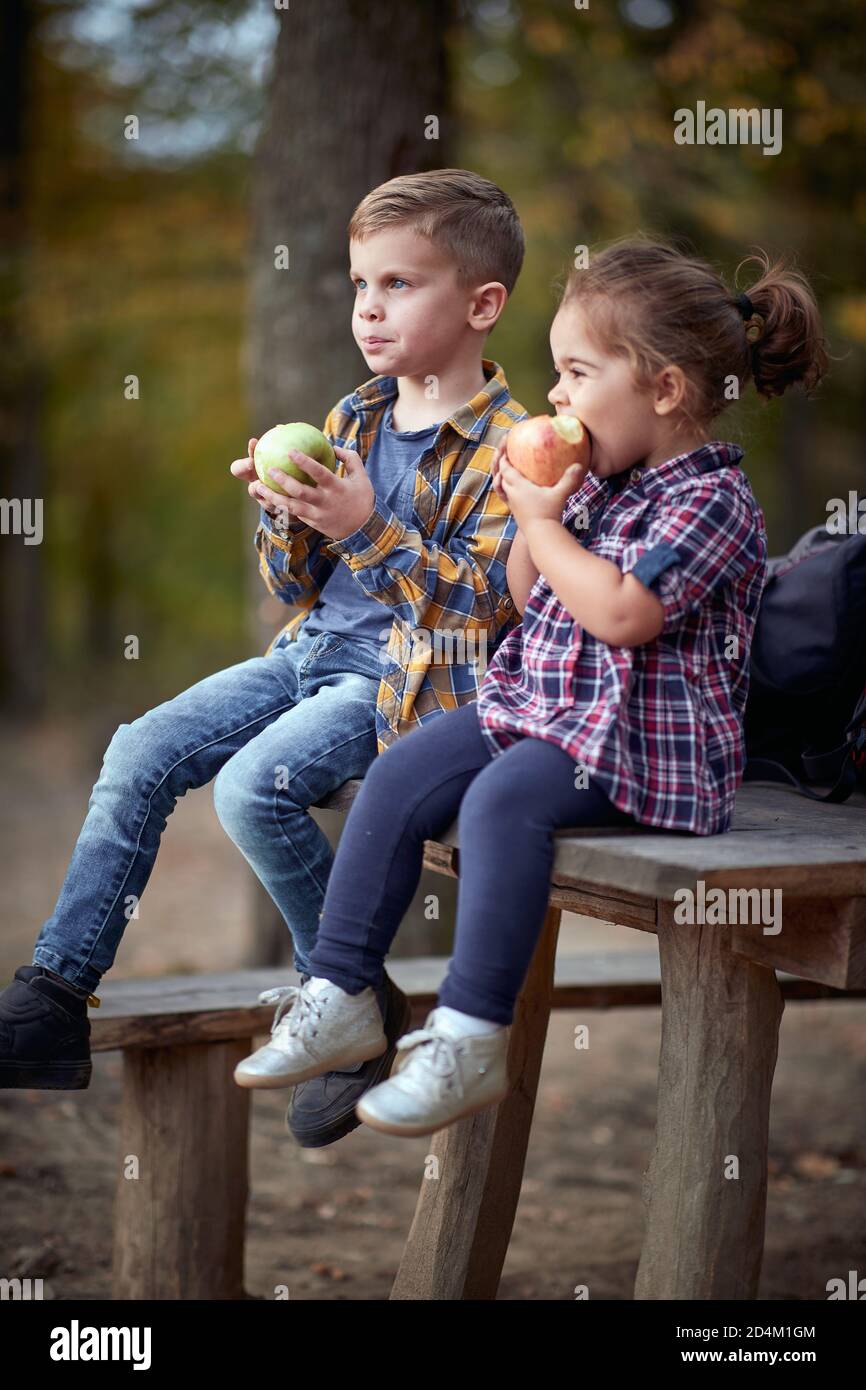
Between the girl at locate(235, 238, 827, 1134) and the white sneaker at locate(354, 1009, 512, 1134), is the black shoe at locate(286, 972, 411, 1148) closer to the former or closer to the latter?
the girl at locate(235, 238, 827, 1134)

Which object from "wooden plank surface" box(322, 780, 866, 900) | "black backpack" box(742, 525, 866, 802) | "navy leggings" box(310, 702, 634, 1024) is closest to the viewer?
"wooden plank surface" box(322, 780, 866, 900)

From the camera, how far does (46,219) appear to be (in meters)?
14.0

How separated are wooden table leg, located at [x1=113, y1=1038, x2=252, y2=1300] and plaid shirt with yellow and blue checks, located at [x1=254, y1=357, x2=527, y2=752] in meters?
1.33

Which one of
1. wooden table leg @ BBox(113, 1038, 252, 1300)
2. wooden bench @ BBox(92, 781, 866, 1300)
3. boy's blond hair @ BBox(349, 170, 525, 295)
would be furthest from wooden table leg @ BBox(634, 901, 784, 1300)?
wooden table leg @ BBox(113, 1038, 252, 1300)

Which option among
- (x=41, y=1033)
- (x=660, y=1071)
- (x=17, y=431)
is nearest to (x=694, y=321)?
(x=660, y=1071)

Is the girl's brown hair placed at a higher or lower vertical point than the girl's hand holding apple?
higher

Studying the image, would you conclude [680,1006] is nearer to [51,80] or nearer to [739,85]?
[739,85]

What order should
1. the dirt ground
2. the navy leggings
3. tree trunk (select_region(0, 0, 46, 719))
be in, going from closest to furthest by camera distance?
the navy leggings
the dirt ground
tree trunk (select_region(0, 0, 46, 719))

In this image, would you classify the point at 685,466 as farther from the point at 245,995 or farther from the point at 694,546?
the point at 245,995

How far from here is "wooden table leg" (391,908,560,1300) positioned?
3.06 meters

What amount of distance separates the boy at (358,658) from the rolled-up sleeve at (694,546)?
419 mm

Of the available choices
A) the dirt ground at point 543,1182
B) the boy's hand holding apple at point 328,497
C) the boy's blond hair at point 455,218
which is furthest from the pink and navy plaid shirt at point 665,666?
the dirt ground at point 543,1182

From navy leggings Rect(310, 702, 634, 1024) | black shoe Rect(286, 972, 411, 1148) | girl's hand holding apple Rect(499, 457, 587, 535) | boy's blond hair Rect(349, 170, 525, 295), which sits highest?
boy's blond hair Rect(349, 170, 525, 295)
